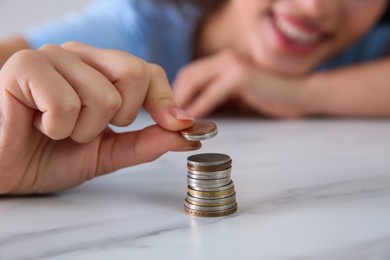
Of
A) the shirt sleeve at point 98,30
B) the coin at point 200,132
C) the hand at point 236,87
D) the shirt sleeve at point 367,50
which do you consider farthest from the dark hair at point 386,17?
the coin at point 200,132

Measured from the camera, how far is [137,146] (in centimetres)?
74

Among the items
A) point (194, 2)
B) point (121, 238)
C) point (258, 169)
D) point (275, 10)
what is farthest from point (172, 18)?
point (121, 238)

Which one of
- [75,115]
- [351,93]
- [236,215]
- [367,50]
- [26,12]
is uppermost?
[26,12]

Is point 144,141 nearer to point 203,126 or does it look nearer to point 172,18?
point 203,126

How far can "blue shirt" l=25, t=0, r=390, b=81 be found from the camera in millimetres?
1510

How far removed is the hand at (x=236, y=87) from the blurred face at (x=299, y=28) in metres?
0.07

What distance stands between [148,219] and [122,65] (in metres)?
0.19

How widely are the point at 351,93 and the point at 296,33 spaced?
19 centimetres

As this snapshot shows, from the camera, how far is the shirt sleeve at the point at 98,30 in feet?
4.75

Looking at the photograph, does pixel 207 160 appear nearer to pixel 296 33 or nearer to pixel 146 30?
pixel 296 33

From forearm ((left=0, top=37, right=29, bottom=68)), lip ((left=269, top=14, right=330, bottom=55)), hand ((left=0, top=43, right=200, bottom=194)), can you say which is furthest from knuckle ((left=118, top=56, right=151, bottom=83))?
lip ((left=269, top=14, right=330, bottom=55))

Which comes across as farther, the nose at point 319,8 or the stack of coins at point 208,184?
the nose at point 319,8

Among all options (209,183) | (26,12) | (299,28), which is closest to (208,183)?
(209,183)

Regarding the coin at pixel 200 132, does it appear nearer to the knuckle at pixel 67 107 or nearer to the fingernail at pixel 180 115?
the fingernail at pixel 180 115
